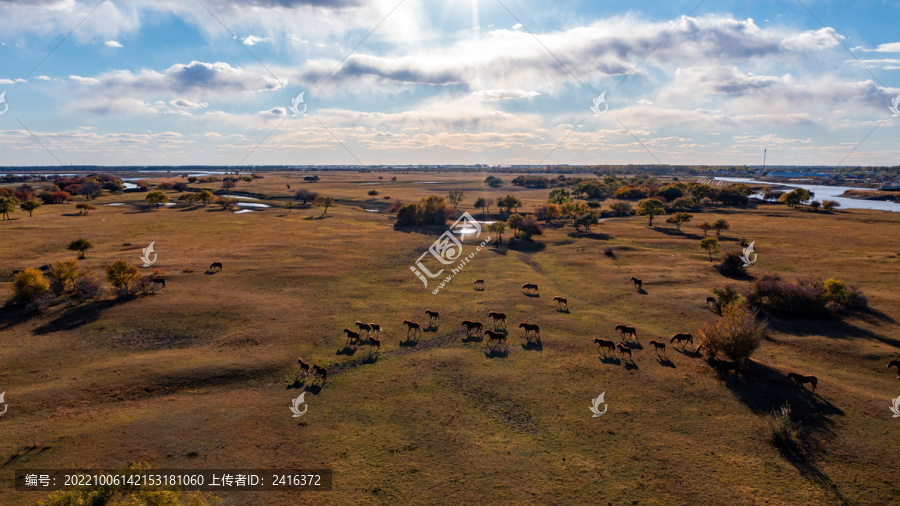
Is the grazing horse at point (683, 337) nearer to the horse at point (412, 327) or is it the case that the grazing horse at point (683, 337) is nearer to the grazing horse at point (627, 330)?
the grazing horse at point (627, 330)

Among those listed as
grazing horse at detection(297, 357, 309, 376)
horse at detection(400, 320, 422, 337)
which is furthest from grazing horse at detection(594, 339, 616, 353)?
grazing horse at detection(297, 357, 309, 376)

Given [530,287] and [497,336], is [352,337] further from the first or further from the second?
[530,287]

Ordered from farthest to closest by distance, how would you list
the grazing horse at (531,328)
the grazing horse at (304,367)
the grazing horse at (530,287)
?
the grazing horse at (530,287) → the grazing horse at (531,328) → the grazing horse at (304,367)

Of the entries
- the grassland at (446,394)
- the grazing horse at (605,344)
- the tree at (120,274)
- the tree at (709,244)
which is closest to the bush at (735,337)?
the grassland at (446,394)

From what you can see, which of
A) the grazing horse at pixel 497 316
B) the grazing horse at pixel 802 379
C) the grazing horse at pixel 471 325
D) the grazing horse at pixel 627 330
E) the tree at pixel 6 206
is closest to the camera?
the grazing horse at pixel 802 379

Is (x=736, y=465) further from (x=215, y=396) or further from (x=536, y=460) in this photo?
(x=215, y=396)

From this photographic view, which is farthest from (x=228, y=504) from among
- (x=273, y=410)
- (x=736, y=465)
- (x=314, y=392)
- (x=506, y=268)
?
(x=506, y=268)
